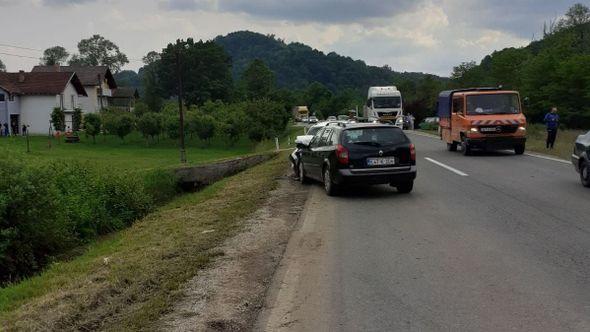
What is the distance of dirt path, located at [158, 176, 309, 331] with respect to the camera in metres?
5.48

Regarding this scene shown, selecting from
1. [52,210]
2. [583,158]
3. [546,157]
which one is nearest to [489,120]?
[546,157]

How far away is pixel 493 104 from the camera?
74.3 feet

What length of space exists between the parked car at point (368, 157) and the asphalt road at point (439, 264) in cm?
45

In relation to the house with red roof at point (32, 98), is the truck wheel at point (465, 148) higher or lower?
lower

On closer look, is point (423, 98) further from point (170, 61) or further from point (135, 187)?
point (135, 187)

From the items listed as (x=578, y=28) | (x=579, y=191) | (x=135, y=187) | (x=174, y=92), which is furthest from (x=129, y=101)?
(x=579, y=191)

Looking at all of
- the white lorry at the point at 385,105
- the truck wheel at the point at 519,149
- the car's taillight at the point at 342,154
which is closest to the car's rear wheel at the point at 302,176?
the car's taillight at the point at 342,154

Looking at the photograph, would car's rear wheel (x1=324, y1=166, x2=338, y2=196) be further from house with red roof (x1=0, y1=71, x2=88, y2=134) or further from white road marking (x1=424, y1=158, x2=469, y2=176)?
house with red roof (x1=0, y1=71, x2=88, y2=134)

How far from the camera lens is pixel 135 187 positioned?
20312mm

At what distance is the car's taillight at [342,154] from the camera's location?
41.8 feet

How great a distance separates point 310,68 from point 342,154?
6701 inches

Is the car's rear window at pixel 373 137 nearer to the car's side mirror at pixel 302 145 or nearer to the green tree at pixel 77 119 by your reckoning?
the car's side mirror at pixel 302 145

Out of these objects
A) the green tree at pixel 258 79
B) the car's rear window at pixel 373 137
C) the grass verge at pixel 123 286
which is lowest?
the grass verge at pixel 123 286

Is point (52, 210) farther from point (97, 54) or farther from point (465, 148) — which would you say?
point (97, 54)
